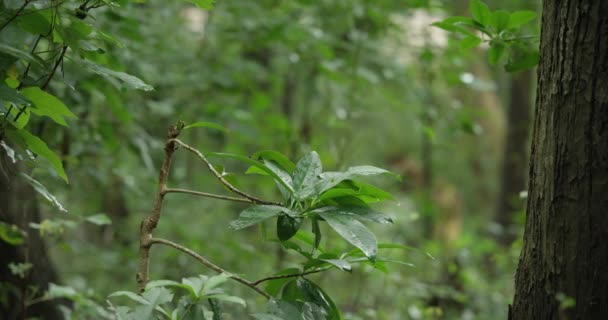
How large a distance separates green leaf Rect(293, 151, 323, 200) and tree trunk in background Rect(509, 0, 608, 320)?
21.0 inches

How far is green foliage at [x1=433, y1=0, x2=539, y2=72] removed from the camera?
192 cm

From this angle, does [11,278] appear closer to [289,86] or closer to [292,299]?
[292,299]

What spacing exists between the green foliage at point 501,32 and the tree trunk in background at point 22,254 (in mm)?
1541

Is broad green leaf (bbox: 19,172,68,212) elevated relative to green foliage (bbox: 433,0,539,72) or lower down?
lower down

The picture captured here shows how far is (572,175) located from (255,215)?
0.73 meters

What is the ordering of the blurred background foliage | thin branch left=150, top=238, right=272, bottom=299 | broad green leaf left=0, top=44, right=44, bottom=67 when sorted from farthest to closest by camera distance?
1. the blurred background foliage
2. thin branch left=150, top=238, right=272, bottom=299
3. broad green leaf left=0, top=44, right=44, bottom=67

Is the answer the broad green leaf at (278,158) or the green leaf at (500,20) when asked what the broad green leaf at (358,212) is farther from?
the green leaf at (500,20)

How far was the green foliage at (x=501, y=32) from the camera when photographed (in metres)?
1.92

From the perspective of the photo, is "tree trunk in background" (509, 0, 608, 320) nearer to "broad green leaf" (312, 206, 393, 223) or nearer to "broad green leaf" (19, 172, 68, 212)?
"broad green leaf" (312, 206, 393, 223)

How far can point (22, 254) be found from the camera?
245cm

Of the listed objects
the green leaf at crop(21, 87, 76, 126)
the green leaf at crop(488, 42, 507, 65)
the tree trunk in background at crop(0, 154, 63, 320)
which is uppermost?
the green leaf at crop(488, 42, 507, 65)

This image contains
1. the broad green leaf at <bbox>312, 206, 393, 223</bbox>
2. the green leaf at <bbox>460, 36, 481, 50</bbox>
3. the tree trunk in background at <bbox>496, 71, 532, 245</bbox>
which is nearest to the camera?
the broad green leaf at <bbox>312, 206, 393, 223</bbox>

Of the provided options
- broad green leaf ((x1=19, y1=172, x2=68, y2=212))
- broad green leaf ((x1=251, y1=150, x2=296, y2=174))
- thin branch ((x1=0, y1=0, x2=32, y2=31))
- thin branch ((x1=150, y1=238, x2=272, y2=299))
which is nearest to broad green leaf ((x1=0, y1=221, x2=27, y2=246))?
broad green leaf ((x1=19, y1=172, x2=68, y2=212))

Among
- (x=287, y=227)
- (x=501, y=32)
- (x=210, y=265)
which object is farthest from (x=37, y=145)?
(x=501, y=32)
